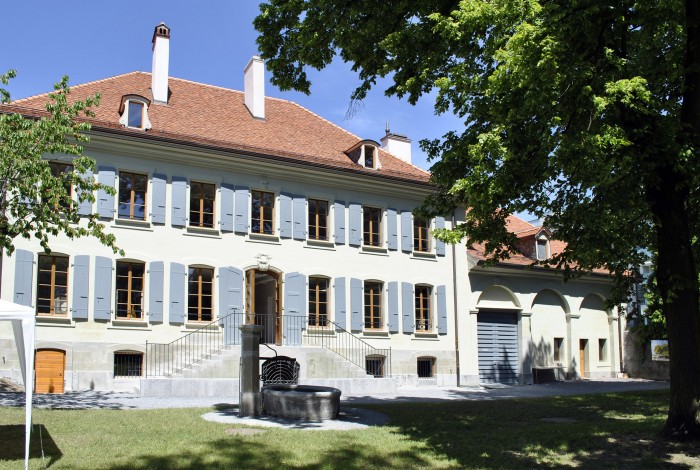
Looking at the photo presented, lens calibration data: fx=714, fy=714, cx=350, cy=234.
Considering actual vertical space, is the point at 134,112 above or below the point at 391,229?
above

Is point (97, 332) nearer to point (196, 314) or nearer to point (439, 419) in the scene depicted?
point (196, 314)

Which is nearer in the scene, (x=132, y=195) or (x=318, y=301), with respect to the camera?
(x=132, y=195)

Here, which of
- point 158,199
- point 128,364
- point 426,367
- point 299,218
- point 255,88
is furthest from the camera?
point 255,88

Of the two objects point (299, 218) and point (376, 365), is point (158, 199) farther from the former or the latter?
point (376, 365)

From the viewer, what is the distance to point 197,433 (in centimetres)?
1106

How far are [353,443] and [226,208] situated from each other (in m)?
13.1

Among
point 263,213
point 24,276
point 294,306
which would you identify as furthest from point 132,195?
point 294,306

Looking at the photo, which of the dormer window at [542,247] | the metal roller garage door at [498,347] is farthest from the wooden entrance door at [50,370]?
the dormer window at [542,247]

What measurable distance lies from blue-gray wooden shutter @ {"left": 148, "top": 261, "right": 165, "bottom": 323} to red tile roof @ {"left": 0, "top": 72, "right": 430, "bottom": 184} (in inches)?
152

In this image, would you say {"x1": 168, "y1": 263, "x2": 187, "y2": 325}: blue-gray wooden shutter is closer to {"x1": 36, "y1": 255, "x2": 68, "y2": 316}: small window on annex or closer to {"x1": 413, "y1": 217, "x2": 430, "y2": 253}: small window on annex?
{"x1": 36, "y1": 255, "x2": 68, "y2": 316}: small window on annex

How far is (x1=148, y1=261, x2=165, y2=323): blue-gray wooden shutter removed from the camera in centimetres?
2073

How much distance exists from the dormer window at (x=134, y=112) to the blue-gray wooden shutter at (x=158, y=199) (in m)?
1.63

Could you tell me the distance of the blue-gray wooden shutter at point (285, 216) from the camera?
76.6 ft

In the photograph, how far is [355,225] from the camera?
2478cm
